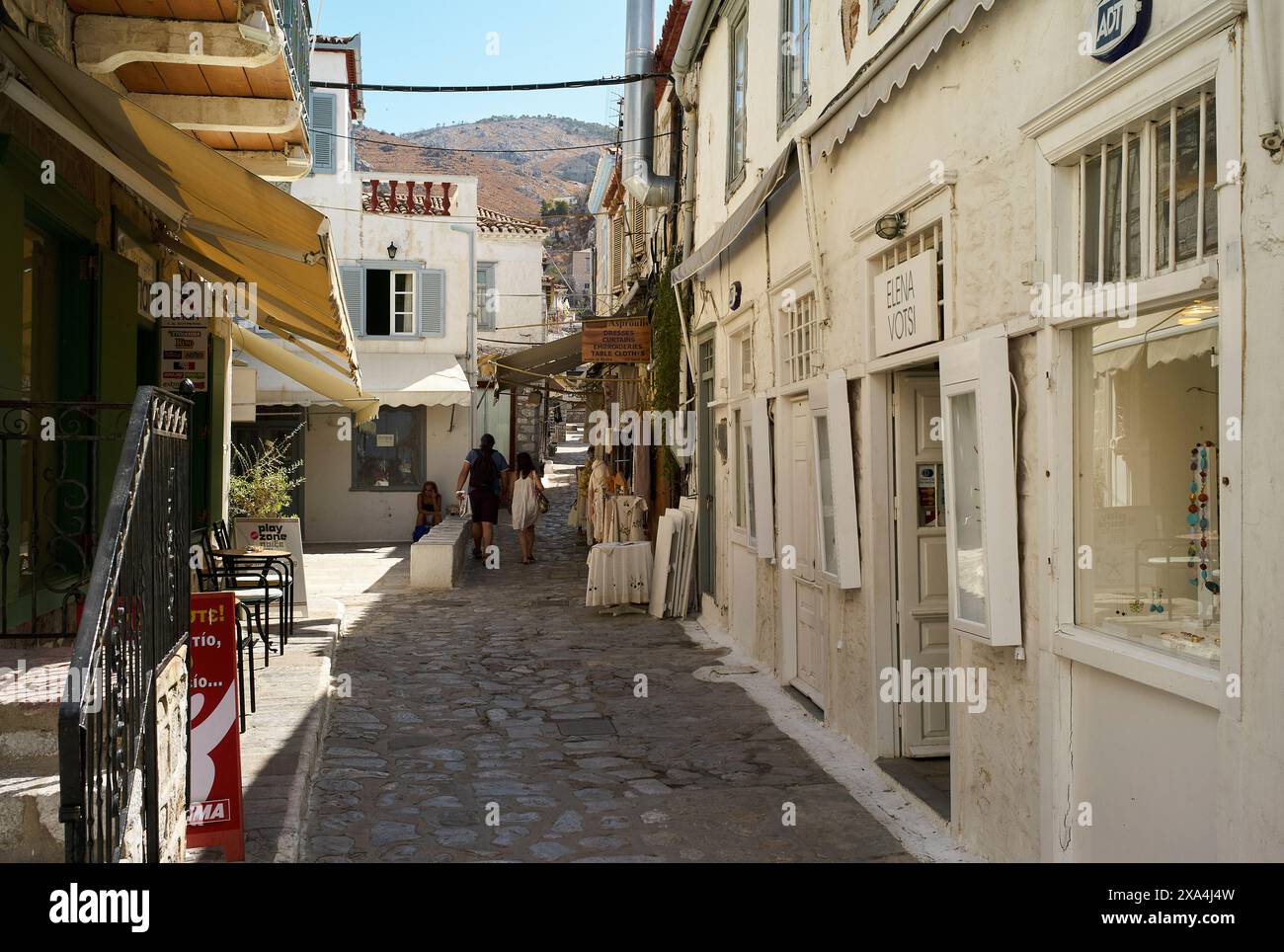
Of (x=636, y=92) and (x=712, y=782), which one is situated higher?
(x=636, y=92)

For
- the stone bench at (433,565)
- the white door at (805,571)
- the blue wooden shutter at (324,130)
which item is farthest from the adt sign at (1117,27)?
the blue wooden shutter at (324,130)

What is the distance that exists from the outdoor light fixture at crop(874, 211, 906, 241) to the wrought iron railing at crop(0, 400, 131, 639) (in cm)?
387

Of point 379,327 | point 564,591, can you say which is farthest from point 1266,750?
point 379,327

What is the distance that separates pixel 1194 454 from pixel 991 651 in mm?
1461

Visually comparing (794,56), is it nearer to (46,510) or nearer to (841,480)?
(841,480)

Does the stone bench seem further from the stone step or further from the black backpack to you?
the stone step

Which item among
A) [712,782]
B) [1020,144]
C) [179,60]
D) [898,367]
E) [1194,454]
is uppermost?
[179,60]

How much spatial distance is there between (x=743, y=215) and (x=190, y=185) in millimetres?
4071

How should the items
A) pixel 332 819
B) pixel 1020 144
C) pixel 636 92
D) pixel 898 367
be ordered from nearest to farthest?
pixel 1020 144, pixel 332 819, pixel 898 367, pixel 636 92

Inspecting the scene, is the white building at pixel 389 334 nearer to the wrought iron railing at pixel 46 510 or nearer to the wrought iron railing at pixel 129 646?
the wrought iron railing at pixel 46 510

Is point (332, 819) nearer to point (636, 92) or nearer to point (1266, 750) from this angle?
point (1266, 750)

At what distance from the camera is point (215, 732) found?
475 centimetres

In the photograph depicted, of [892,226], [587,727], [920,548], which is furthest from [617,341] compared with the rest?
[892,226]

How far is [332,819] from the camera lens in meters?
5.59
